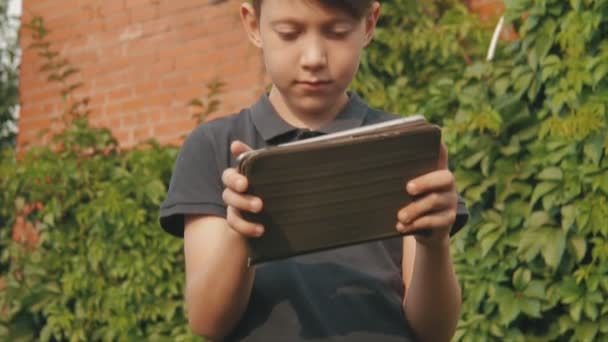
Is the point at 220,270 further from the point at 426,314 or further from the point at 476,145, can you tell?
the point at 476,145

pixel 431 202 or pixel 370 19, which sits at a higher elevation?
pixel 370 19

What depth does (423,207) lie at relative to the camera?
1.72m

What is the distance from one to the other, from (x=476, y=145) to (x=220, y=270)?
248cm

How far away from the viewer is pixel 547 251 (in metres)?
3.85

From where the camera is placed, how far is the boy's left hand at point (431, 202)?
1.71 meters

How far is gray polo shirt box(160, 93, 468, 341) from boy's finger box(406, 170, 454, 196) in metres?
0.27

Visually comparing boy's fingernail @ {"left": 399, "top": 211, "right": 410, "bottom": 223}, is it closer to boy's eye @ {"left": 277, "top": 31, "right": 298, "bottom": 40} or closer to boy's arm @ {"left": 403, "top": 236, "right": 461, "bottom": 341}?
boy's arm @ {"left": 403, "top": 236, "right": 461, "bottom": 341}

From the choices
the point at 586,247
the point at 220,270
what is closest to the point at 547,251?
the point at 586,247

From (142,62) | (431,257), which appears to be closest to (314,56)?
(431,257)

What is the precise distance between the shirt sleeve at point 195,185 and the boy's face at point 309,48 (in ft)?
0.60

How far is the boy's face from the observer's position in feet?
6.18

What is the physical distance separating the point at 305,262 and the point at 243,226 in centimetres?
27

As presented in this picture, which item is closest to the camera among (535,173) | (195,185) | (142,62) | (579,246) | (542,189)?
(195,185)

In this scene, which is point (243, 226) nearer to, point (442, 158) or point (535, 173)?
point (442, 158)
